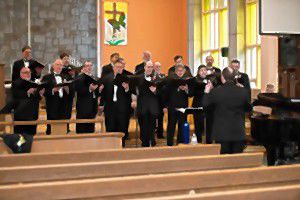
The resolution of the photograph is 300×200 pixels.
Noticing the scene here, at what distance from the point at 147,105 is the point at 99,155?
11.6ft

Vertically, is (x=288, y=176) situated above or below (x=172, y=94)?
below

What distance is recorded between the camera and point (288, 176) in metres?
3.87

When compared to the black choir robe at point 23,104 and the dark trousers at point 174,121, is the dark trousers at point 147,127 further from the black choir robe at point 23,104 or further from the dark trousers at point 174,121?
the black choir robe at point 23,104

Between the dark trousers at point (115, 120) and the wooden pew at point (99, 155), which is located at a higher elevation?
the dark trousers at point (115, 120)

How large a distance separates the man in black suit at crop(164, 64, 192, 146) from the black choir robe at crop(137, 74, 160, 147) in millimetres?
186

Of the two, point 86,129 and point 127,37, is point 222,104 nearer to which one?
point 86,129

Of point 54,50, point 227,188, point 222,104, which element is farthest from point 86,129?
point 54,50

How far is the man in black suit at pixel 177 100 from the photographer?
8216mm

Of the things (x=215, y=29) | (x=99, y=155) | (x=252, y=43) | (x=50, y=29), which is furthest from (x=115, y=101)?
(x=50, y=29)

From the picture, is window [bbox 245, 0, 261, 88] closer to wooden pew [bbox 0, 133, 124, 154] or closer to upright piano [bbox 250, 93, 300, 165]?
upright piano [bbox 250, 93, 300, 165]

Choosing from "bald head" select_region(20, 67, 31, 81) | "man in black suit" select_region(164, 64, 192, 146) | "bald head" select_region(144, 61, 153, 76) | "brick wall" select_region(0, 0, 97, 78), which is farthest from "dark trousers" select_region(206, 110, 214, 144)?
"brick wall" select_region(0, 0, 97, 78)

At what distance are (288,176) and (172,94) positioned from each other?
4.52 metres

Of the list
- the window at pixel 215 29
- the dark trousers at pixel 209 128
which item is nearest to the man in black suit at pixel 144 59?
the dark trousers at pixel 209 128

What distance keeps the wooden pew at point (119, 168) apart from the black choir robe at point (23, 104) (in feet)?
12.4
